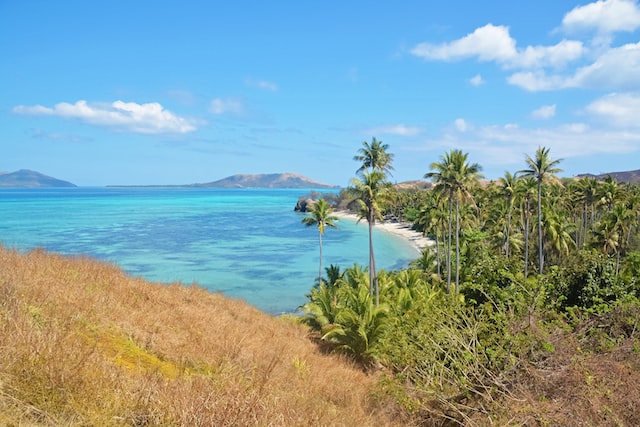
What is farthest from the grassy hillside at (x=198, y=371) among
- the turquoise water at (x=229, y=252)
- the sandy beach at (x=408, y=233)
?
the sandy beach at (x=408, y=233)

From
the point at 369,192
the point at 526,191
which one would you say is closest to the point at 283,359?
the point at 369,192

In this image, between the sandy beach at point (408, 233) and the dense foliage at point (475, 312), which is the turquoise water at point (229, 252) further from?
the dense foliage at point (475, 312)

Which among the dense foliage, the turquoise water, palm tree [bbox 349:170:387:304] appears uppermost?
palm tree [bbox 349:170:387:304]

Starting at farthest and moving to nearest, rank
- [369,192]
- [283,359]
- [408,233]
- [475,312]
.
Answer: [408,233] < [369,192] < [475,312] < [283,359]

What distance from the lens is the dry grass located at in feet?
14.9

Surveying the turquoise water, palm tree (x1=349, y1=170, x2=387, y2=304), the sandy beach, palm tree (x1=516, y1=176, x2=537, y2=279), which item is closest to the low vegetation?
palm tree (x1=349, y1=170, x2=387, y2=304)

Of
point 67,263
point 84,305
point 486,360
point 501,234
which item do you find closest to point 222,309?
point 67,263

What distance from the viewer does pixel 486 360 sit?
401 inches

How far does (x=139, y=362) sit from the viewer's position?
7.00m

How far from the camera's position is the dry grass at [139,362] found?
179 inches

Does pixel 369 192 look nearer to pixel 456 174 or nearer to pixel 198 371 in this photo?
pixel 456 174

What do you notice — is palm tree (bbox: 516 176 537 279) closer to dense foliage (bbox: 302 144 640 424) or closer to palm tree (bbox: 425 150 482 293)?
dense foliage (bbox: 302 144 640 424)

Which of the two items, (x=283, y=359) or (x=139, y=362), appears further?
(x=283, y=359)

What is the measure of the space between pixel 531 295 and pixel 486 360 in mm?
2497
